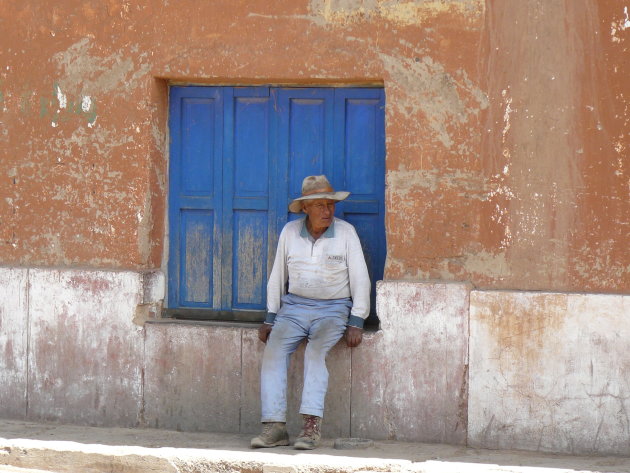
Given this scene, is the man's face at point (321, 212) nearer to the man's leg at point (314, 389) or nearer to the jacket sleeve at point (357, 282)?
the jacket sleeve at point (357, 282)

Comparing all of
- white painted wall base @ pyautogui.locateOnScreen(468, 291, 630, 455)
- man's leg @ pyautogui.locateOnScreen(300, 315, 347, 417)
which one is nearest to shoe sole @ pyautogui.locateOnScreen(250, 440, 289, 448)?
man's leg @ pyautogui.locateOnScreen(300, 315, 347, 417)

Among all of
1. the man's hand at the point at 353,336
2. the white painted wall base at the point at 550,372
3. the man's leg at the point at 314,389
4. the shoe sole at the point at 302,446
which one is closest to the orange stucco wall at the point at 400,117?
the white painted wall base at the point at 550,372

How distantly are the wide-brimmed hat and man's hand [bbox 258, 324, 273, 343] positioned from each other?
797mm

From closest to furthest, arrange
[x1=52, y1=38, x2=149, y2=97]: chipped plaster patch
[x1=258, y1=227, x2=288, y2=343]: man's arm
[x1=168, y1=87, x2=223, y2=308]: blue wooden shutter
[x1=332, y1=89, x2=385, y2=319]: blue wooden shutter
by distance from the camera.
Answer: [x1=258, y1=227, x2=288, y2=343]: man's arm < [x1=332, y1=89, x2=385, y2=319]: blue wooden shutter < [x1=52, y1=38, x2=149, y2=97]: chipped plaster patch < [x1=168, y1=87, x2=223, y2=308]: blue wooden shutter

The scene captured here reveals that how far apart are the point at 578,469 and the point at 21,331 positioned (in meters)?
3.74

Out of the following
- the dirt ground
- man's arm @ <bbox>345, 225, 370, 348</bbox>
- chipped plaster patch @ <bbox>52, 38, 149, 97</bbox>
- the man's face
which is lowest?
the dirt ground

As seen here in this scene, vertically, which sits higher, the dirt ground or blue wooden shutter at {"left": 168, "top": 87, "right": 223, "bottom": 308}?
blue wooden shutter at {"left": 168, "top": 87, "right": 223, "bottom": 308}

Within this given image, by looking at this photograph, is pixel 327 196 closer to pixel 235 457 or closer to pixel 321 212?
pixel 321 212

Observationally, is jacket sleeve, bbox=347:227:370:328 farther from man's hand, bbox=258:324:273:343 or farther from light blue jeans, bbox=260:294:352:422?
man's hand, bbox=258:324:273:343

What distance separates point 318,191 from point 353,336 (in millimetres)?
921

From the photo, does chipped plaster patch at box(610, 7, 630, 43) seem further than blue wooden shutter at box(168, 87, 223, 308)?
No

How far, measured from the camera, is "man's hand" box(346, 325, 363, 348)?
6.32 m

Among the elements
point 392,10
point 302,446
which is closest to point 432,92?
point 392,10

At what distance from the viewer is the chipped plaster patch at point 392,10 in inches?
250
